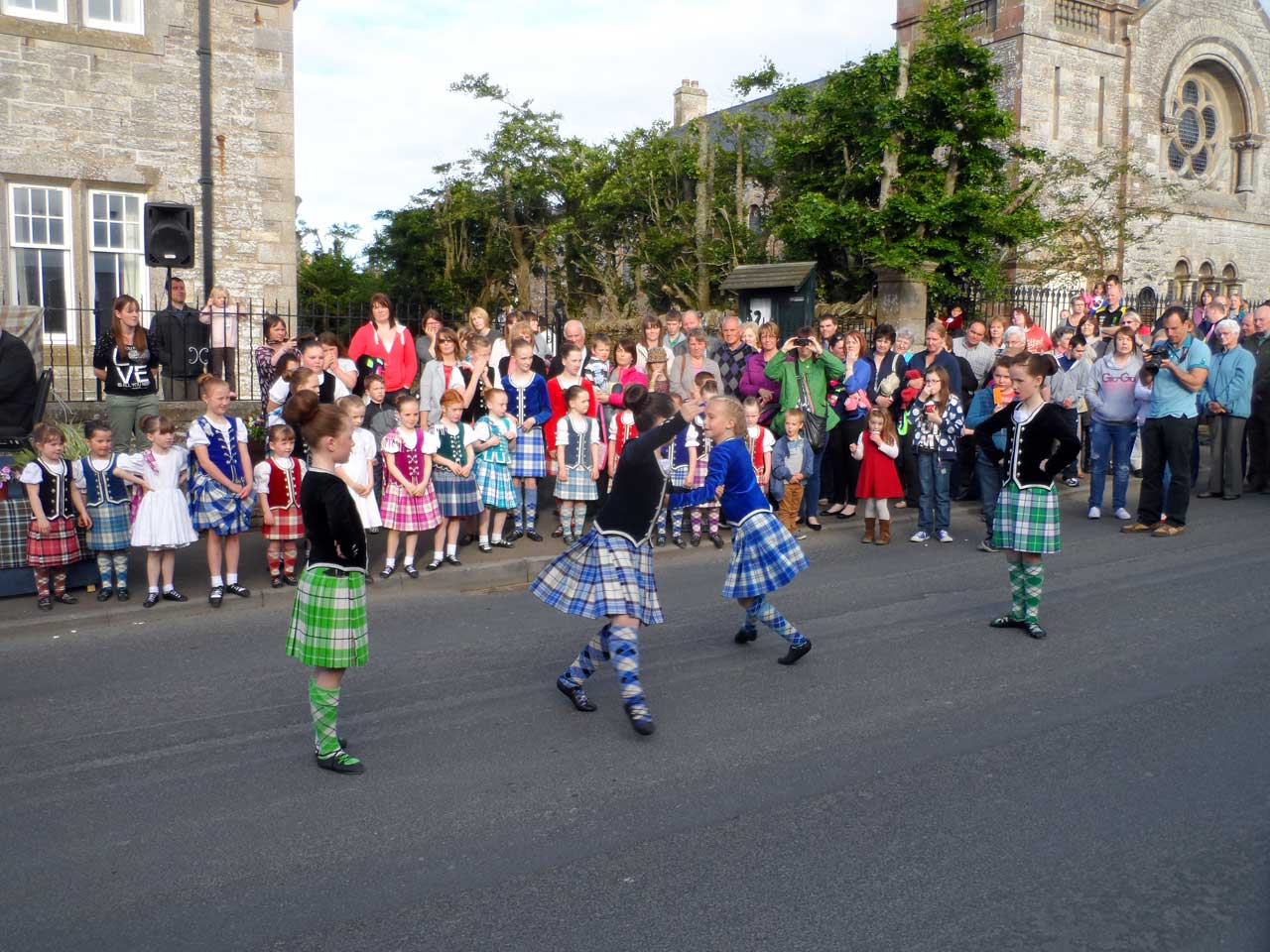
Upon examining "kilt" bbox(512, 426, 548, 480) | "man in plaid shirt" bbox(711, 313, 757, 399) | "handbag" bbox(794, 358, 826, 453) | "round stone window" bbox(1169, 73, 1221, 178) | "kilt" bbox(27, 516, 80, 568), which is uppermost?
"round stone window" bbox(1169, 73, 1221, 178)

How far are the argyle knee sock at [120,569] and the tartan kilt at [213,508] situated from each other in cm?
59

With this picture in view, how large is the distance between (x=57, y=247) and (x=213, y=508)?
8.92 meters

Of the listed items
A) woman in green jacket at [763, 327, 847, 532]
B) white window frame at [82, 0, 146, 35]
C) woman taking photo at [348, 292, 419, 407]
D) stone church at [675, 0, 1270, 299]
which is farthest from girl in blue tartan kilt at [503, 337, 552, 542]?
stone church at [675, 0, 1270, 299]

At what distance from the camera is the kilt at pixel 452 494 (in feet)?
33.3

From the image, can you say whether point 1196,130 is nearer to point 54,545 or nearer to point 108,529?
point 108,529

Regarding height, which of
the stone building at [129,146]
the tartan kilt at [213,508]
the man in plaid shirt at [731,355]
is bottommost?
the tartan kilt at [213,508]

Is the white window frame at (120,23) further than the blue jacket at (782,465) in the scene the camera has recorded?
Yes

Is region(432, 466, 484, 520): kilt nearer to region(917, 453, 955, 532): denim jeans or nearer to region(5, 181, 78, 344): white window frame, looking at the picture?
region(917, 453, 955, 532): denim jeans

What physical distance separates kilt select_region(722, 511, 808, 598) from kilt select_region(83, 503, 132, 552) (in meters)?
4.94

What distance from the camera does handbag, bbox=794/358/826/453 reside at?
11.7 m

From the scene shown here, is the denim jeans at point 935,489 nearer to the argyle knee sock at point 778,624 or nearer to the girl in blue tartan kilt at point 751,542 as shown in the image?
the girl in blue tartan kilt at point 751,542

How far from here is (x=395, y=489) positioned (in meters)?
9.77

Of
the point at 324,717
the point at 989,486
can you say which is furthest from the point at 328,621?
the point at 989,486

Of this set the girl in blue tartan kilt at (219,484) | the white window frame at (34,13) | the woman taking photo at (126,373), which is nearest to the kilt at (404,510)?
the girl in blue tartan kilt at (219,484)
